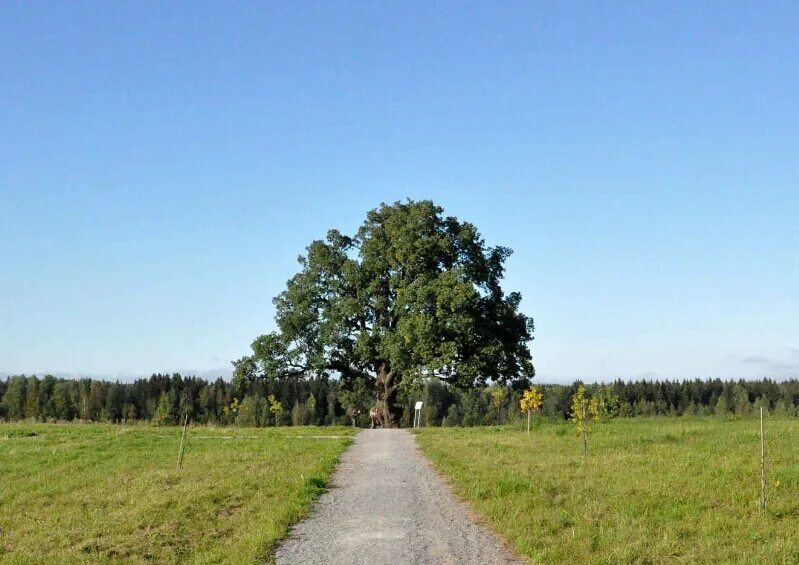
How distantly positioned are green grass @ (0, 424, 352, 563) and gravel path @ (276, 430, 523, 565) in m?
0.54

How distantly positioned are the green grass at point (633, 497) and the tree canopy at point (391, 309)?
1386 centimetres

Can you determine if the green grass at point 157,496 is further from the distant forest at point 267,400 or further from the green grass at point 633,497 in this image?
the distant forest at point 267,400

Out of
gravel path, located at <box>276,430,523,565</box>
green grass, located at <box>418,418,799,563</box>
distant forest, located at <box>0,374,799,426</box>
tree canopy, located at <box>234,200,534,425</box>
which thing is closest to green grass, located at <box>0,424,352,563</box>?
gravel path, located at <box>276,430,523,565</box>


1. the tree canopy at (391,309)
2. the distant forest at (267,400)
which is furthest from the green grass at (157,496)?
the distant forest at (267,400)

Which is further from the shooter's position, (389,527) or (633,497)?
(633,497)

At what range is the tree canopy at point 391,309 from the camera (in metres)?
40.4

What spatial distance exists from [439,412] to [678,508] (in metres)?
129

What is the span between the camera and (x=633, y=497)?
15.4 meters

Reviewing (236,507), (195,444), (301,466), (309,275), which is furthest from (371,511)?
(309,275)

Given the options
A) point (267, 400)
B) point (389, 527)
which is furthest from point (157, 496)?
point (267, 400)

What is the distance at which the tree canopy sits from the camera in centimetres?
4041

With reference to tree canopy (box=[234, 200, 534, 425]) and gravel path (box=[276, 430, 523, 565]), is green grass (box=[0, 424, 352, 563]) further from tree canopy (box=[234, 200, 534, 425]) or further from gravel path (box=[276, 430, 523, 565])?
tree canopy (box=[234, 200, 534, 425])

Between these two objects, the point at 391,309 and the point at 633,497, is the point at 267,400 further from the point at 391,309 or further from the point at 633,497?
the point at 633,497

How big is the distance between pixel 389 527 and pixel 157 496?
673 cm
